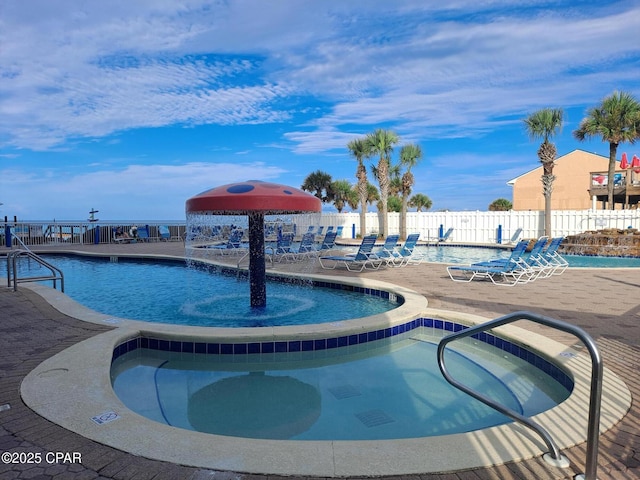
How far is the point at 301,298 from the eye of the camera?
810 centimetres

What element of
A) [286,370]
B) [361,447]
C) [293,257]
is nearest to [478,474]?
[361,447]

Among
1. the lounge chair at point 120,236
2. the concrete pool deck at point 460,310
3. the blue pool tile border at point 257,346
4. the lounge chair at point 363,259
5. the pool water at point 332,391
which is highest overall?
the lounge chair at point 120,236

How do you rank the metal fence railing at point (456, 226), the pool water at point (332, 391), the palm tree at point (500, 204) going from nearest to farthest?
the pool water at point (332, 391) → the metal fence railing at point (456, 226) → the palm tree at point (500, 204)

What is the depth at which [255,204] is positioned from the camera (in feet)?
19.0

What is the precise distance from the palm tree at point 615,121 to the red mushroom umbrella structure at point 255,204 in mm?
22632

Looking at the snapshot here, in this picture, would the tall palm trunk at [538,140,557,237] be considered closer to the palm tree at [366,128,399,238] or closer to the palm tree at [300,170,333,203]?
the palm tree at [366,128,399,238]

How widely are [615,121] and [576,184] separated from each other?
2129 centimetres

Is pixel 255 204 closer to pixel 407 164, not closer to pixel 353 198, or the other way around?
pixel 407 164

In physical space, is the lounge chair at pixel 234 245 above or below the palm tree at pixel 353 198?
below

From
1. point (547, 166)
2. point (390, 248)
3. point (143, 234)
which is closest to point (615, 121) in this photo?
point (547, 166)

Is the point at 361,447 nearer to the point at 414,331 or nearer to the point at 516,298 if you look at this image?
the point at 414,331

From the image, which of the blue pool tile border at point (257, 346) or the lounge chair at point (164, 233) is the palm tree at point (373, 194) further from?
the blue pool tile border at point (257, 346)

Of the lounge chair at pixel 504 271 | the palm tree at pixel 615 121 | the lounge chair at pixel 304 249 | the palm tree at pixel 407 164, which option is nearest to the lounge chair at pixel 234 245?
the lounge chair at pixel 304 249

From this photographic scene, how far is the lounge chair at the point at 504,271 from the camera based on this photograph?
9.28m
